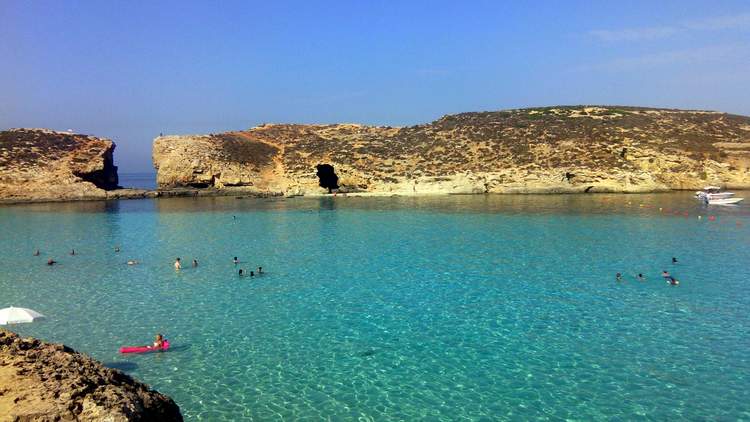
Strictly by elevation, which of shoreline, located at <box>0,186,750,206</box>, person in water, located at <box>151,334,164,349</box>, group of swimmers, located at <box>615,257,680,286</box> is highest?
shoreline, located at <box>0,186,750,206</box>

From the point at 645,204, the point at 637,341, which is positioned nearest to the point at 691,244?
the point at 637,341

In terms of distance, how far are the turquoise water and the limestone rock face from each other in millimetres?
40310

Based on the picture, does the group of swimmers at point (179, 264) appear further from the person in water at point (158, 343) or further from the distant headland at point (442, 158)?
the distant headland at point (442, 158)

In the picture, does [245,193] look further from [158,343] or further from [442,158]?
[158,343]

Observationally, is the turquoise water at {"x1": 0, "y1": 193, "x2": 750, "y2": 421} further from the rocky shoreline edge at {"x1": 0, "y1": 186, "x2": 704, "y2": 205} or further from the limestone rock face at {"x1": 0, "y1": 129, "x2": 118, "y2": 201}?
the limestone rock face at {"x1": 0, "y1": 129, "x2": 118, "y2": 201}

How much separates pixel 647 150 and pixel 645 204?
21.5 m

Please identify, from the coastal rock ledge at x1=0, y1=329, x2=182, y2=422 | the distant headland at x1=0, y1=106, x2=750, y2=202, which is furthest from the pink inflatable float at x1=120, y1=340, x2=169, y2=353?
the distant headland at x1=0, y1=106, x2=750, y2=202

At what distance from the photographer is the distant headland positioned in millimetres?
64875

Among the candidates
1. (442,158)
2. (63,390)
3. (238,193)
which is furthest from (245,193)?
(63,390)

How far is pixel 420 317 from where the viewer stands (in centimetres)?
1705

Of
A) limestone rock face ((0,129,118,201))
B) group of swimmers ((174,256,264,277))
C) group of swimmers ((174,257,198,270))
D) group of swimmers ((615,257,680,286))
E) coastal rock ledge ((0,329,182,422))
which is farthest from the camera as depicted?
limestone rock face ((0,129,118,201))

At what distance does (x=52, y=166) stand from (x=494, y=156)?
228 feet

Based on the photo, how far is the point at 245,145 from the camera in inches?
3433

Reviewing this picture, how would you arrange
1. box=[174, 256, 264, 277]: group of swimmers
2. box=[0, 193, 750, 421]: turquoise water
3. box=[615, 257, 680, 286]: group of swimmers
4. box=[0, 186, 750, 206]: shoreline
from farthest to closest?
box=[0, 186, 750, 206]: shoreline, box=[174, 256, 264, 277]: group of swimmers, box=[615, 257, 680, 286]: group of swimmers, box=[0, 193, 750, 421]: turquoise water
